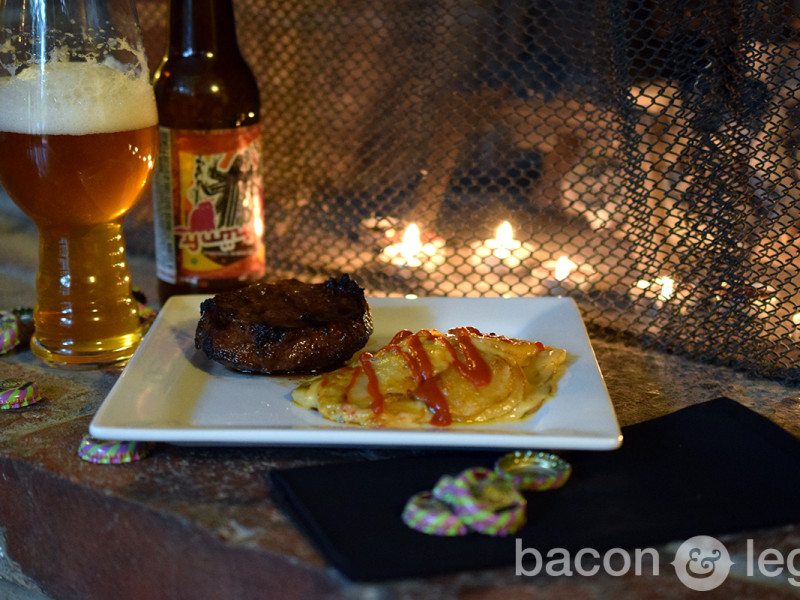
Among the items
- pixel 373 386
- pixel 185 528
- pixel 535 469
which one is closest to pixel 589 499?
pixel 535 469

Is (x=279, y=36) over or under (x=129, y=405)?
over

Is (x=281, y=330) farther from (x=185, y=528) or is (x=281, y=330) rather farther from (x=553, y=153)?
(x=553, y=153)

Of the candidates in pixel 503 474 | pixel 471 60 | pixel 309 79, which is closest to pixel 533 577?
pixel 503 474

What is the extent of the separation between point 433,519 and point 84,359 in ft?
2.54

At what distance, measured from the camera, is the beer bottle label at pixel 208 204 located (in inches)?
59.7

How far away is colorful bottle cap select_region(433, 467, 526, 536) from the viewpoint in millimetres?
843

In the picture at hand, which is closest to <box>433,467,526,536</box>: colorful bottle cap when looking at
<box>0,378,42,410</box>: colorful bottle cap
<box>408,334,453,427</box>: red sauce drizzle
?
<box>408,334,453,427</box>: red sauce drizzle

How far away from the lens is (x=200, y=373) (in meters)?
1.20

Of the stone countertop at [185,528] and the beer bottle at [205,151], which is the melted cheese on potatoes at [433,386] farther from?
the beer bottle at [205,151]

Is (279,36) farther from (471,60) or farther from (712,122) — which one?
(712,122)

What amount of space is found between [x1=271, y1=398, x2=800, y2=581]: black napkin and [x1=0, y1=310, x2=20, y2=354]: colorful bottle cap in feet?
2.38

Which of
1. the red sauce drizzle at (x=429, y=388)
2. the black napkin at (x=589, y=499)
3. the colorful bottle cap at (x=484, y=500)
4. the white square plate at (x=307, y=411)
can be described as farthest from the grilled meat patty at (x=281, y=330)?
the colorful bottle cap at (x=484, y=500)

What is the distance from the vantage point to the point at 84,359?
136 cm

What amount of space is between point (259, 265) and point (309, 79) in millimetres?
518
